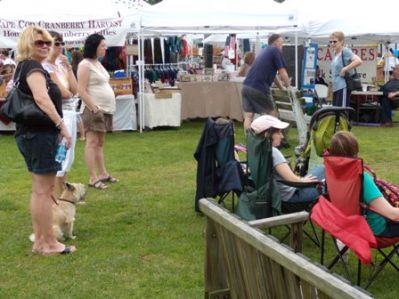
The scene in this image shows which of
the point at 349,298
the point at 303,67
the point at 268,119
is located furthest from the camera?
the point at 303,67

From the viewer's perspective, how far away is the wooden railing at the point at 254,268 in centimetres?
188

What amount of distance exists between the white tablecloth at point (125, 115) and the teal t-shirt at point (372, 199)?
7743mm

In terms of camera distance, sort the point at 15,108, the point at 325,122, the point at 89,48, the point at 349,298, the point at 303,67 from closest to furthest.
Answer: the point at 349,298 < the point at 15,108 < the point at 325,122 < the point at 89,48 < the point at 303,67

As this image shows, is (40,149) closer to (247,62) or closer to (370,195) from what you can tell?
(370,195)

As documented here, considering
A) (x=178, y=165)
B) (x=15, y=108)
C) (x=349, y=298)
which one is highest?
(x=15, y=108)

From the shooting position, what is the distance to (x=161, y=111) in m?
11.1

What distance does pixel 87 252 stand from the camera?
177 inches

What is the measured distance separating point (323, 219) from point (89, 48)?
11.1ft

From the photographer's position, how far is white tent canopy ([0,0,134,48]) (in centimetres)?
995

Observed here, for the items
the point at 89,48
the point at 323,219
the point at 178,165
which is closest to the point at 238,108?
the point at 178,165

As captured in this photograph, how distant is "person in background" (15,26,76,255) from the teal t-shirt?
1.95m

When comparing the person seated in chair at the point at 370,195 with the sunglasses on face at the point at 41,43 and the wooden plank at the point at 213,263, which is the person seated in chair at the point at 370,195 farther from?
the sunglasses on face at the point at 41,43

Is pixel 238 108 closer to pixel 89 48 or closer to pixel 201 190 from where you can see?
pixel 89 48

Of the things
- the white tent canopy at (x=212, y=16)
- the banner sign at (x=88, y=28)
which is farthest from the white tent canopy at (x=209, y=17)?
the banner sign at (x=88, y=28)
